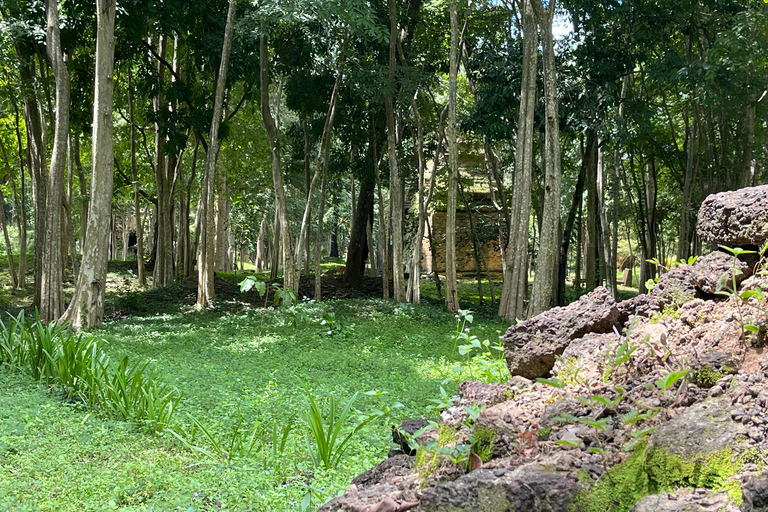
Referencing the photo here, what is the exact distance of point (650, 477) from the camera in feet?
6.42

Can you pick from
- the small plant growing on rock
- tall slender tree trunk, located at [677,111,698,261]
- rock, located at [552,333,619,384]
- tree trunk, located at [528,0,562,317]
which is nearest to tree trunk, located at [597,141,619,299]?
tall slender tree trunk, located at [677,111,698,261]

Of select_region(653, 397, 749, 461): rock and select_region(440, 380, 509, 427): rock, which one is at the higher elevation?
select_region(653, 397, 749, 461): rock

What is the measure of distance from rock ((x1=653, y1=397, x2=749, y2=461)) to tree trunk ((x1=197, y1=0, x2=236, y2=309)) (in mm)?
9470

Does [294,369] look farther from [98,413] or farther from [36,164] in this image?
[36,164]

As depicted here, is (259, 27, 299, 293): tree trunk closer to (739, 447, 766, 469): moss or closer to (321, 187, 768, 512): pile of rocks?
(321, 187, 768, 512): pile of rocks

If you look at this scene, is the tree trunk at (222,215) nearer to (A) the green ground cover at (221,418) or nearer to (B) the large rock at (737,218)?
(A) the green ground cover at (221,418)

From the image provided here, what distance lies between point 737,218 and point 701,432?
1295mm

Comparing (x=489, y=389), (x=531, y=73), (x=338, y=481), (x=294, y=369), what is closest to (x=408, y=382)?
(x=294, y=369)

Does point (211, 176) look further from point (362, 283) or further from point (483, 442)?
point (483, 442)

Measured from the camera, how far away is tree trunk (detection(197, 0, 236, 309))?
32.9ft

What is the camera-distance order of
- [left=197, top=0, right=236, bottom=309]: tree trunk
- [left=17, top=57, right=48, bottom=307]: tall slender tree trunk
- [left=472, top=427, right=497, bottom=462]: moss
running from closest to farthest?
1. [left=472, top=427, right=497, bottom=462]: moss
2. [left=197, top=0, right=236, bottom=309]: tree trunk
3. [left=17, top=57, right=48, bottom=307]: tall slender tree trunk

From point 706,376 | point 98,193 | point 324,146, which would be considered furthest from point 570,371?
point 324,146

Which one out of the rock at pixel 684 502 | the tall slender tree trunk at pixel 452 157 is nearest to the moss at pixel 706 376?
the rock at pixel 684 502

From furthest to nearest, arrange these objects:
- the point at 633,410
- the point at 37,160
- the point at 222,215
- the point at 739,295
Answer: the point at 222,215 < the point at 37,160 < the point at 739,295 < the point at 633,410
